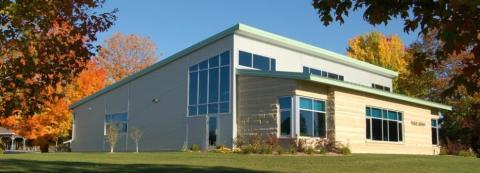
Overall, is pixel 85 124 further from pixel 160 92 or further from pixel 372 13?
pixel 372 13

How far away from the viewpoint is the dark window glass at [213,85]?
2927 cm

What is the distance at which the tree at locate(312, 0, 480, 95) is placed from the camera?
212 inches

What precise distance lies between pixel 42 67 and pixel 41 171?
14.6ft

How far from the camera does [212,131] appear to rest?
29.0 meters

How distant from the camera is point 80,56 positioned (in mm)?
9430

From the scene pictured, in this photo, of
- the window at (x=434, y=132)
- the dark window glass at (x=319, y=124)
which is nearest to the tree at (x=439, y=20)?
the dark window glass at (x=319, y=124)

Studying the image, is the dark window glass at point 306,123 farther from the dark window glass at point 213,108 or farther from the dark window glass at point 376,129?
the dark window glass at point 213,108

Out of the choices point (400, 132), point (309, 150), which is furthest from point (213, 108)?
point (400, 132)

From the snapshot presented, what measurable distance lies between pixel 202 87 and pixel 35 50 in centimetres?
2146

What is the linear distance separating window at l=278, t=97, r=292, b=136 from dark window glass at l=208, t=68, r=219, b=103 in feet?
13.9

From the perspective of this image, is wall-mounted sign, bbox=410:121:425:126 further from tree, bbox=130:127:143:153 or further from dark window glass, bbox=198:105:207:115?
tree, bbox=130:127:143:153

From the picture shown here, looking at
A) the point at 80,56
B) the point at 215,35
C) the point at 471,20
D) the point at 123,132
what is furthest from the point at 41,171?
the point at 123,132

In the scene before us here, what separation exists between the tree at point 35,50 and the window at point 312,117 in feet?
56.8

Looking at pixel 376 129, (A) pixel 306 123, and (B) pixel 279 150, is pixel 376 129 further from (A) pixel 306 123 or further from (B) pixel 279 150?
(B) pixel 279 150
